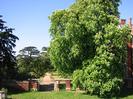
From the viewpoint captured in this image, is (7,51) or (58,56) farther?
(7,51)

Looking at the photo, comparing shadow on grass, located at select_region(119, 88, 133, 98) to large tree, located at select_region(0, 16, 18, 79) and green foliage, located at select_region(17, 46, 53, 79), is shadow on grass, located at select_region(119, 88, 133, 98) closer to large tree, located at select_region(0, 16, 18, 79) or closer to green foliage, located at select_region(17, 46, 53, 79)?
large tree, located at select_region(0, 16, 18, 79)

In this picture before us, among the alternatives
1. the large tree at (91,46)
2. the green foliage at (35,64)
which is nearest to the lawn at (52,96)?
the large tree at (91,46)

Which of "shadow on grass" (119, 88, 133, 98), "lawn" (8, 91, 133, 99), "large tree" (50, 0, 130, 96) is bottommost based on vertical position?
"lawn" (8, 91, 133, 99)

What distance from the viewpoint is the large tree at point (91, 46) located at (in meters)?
43.6

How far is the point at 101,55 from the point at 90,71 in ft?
7.23

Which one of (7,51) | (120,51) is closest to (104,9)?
(120,51)

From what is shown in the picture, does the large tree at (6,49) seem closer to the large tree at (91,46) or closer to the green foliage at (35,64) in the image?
the large tree at (91,46)

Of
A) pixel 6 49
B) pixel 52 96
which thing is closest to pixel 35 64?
pixel 6 49

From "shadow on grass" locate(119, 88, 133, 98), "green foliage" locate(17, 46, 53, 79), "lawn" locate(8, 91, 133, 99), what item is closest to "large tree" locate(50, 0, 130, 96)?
"lawn" locate(8, 91, 133, 99)

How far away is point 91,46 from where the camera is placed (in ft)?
150

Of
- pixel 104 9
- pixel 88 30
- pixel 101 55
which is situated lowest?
pixel 101 55

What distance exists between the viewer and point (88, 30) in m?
45.0

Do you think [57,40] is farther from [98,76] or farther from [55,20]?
[98,76]

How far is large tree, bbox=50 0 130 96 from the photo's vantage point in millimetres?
43625
